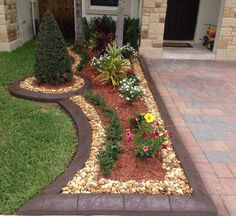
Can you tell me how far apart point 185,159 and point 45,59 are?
3091 mm

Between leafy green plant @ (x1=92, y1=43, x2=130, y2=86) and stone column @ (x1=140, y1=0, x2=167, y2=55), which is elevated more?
stone column @ (x1=140, y1=0, x2=167, y2=55)

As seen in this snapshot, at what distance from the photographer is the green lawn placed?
3.15 metres

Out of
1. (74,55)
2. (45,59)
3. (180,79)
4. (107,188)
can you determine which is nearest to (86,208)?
(107,188)

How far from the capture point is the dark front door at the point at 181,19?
980cm

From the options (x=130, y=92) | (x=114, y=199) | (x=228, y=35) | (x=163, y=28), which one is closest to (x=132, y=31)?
(x=163, y=28)

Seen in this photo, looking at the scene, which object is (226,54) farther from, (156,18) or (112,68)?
(112,68)

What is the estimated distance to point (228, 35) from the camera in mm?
8578

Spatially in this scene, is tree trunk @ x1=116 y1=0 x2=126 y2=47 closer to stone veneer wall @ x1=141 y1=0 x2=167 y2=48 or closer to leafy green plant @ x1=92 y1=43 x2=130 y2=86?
leafy green plant @ x1=92 y1=43 x2=130 y2=86

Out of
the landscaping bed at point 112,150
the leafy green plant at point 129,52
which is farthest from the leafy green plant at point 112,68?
the leafy green plant at point 129,52

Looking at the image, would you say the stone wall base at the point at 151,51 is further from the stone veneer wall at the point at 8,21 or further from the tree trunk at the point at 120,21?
the stone veneer wall at the point at 8,21

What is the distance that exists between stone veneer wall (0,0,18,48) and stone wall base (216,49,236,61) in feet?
19.4

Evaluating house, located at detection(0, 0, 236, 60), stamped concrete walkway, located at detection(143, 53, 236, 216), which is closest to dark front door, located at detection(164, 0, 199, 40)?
house, located at detection(0, 0, 236, 60)

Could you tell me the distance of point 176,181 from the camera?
329cm

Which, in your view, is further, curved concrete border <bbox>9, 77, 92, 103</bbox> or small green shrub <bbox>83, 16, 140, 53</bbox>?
small green shrub <bbox>83, 16, 140, 53</bbox>
